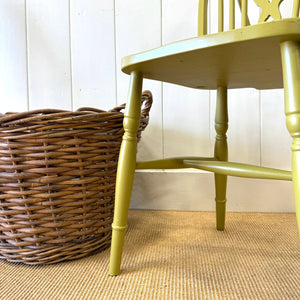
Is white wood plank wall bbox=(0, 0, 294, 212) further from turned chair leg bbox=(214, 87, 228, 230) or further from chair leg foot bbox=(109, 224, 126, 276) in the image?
chair leg foot bbox=(109, 224, 126, 276)

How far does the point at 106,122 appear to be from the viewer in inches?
25.9

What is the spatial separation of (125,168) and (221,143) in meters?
0.36

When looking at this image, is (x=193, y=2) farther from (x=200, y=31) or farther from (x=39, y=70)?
(x=39, y=70)

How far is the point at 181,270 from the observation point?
0.62 metres

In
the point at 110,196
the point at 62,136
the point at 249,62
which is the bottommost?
the point at 110,196

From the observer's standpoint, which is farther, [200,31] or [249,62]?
[200,31]

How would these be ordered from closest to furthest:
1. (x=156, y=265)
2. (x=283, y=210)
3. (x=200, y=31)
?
(x=156, y=265) → (x=200, y=31) → (x=283, y=210)

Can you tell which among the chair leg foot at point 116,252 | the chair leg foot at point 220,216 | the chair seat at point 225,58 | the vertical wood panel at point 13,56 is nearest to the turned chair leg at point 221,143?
the chair leg foot at point 220,216

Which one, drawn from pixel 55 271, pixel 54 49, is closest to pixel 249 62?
pixel 55 271

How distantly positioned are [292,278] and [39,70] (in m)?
1.04

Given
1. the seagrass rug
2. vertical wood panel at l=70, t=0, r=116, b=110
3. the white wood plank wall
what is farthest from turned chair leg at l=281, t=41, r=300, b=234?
vertical wood panel at l=70, t=0, r=116, b=110

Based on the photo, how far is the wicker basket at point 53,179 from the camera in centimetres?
59

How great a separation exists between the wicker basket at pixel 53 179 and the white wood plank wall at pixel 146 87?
0.45 metres

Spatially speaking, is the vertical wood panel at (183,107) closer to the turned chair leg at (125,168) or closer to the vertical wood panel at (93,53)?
the vertical wood panel at (93,53)
